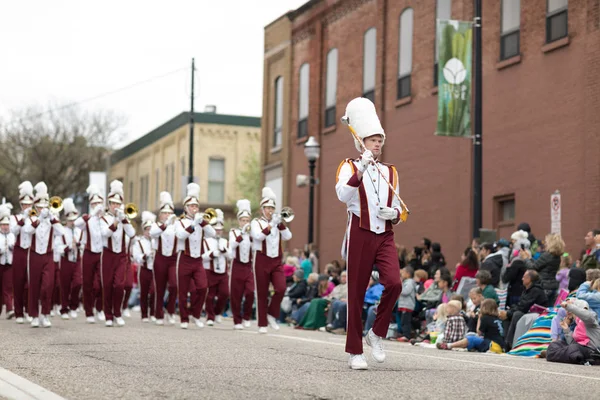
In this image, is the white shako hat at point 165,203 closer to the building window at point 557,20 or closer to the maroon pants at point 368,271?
the building window at point 557,20

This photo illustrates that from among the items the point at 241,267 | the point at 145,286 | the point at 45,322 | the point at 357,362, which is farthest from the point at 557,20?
the point at 357,362

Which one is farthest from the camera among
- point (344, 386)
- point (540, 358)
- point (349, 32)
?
point (349, 32)

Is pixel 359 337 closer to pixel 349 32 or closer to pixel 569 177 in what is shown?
pixel 569 177

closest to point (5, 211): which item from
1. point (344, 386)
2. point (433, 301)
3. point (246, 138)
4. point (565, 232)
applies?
point (433, 301)

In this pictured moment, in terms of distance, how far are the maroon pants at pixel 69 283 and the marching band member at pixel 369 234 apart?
45.6 feet

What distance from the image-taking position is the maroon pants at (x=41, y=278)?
20.0 metres

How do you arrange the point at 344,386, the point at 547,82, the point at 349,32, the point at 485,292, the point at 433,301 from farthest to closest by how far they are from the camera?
1. the point at 349,32
2. the point at 547,82
3. the point at 433,301
4. the point at 485,292
5. the point at 344,386

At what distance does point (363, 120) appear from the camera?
36.8 ft

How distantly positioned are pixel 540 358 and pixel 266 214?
6918 millimetres

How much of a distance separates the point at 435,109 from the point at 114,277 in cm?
1201

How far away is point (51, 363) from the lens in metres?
11.3

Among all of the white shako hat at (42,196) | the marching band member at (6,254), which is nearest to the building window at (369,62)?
the marching band member at (6,254)

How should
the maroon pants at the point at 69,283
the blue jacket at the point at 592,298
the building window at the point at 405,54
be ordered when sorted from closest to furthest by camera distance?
the blue jacket at the point at 592,298
the maroon pants at the point at 69,283
the building window at the point at 405,54

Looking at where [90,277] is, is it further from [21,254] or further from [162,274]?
[162,274]
